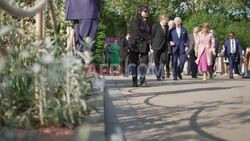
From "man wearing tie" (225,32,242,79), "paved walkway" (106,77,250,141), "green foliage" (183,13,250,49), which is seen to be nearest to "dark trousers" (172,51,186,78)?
"man wearing tie" (225,32,242,79)

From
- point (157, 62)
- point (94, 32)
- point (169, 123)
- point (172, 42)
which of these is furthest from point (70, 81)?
point (172, 42)

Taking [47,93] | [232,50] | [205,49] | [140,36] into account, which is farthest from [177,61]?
[47,93]

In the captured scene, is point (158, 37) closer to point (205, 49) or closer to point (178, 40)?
point (178, 40)

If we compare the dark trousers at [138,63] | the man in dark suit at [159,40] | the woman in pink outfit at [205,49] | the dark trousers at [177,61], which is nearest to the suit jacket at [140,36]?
the dark trousers at [138,63]

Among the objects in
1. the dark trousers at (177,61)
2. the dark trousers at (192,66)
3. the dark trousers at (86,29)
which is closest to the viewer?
the dark trousers at (86,29)

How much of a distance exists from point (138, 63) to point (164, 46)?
3.41 metres

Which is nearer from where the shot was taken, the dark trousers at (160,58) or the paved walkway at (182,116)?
the paved walkway at (182,116)

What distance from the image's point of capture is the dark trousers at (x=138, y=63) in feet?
35.0

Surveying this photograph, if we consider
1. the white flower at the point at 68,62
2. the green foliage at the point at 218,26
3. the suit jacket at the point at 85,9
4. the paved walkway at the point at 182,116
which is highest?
the green foliage at the point at 218,26

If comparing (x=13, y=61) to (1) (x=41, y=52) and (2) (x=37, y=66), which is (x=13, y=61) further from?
(2) (x=37, y=66)

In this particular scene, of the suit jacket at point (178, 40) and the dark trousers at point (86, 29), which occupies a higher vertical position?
the suit jacket at point (178, 40)

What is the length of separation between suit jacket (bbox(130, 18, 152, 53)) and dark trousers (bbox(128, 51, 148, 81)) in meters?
0.14

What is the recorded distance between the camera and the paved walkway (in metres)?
4.87

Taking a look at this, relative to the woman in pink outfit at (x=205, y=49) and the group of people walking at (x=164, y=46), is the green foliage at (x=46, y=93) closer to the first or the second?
the group of people walking at (x=164, y=46)
